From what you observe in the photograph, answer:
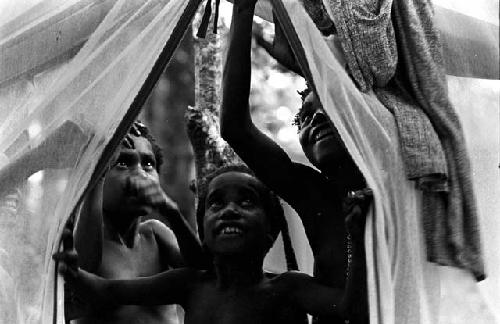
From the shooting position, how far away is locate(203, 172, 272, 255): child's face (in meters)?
3.82

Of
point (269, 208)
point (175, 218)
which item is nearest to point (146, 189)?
point (175, 218)

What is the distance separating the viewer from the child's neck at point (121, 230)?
173 inches

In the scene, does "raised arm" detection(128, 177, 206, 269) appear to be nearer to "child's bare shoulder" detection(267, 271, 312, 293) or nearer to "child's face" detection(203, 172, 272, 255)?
"child's face" detection(203, 172, 272, 255)

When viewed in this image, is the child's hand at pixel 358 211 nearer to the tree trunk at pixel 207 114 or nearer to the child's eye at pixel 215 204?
the child's eye at pixel 215 204

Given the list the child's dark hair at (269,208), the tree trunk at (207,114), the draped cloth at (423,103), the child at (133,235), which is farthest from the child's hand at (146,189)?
the draped cloth at (423,103)

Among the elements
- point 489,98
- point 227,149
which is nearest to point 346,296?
point 489,98

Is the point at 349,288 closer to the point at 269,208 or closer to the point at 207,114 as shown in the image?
the point at 269,208

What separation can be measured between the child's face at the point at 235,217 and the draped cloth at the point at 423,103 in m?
0.71

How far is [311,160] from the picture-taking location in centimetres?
381

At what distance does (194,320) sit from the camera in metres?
3.90

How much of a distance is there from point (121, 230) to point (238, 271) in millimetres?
742

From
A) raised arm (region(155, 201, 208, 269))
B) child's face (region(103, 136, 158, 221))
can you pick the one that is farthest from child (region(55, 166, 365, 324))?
child's face (region(103, 136, 158, 221))

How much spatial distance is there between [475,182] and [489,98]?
0.34 metres

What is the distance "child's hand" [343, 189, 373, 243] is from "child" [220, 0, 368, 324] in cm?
27
